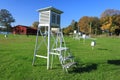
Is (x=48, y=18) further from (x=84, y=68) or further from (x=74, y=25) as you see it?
(x=74, y=25)

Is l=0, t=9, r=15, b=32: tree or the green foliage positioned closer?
the green foliage

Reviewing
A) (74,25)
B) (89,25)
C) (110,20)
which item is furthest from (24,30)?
(110,20)

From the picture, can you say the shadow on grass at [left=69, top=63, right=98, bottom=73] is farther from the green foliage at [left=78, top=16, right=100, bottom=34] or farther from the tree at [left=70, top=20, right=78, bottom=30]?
the tree at [left=70, top=20, right=78, bottom=30]

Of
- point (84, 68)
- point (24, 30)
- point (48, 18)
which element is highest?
point (24, 30)

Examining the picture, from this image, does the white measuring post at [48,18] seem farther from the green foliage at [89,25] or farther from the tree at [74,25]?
the tree at [74,25]

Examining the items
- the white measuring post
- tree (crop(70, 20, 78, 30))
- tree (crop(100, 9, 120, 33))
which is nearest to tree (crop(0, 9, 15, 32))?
tree (crop(70, 20, 78, 30))

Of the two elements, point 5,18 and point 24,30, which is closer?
point 24,30

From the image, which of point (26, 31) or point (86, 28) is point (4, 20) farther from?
point (86, 28)

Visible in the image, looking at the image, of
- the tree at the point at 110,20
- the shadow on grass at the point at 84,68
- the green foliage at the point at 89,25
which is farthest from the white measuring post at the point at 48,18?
the green foliage at the point at 89,25

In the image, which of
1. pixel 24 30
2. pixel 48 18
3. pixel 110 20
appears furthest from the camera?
pixel 24 30

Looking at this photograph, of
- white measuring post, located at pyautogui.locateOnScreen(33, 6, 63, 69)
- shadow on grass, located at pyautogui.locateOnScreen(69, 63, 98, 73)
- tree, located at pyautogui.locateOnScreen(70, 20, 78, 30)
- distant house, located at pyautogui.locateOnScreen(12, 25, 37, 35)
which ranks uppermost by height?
tree, located at pyautogui.locateOnScreen(70, 20, 78, 30)

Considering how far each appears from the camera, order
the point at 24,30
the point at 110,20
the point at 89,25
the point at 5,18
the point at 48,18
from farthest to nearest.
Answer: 1. the point at 5,18
2. the point at 89,25
3. the point at 24,30
4. the point at 110,20
5. the point at 48,18

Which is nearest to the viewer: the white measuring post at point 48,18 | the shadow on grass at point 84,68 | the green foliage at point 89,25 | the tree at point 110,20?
the shadow on grass at point 84,68

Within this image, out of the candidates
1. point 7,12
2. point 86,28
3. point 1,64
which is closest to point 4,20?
point 7,12
